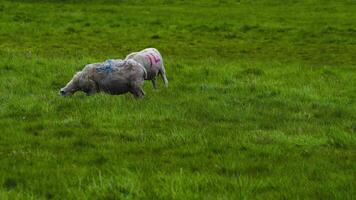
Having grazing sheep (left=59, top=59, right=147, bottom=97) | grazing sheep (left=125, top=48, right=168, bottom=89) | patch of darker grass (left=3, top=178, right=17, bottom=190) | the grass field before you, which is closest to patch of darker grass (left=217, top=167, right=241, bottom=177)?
the grass field

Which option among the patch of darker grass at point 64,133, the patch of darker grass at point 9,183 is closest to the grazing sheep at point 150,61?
the patch of darker grass at point 64,133

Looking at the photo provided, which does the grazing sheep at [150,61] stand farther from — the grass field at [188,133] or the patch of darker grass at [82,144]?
the patch of darker grass at [82,144]

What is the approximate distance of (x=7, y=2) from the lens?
5441 centimetres

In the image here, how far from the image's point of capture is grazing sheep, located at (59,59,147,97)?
50.9 feet

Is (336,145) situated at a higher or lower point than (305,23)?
higher

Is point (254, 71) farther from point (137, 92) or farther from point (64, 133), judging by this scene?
point (64, 133)

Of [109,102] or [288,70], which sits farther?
[288,70]

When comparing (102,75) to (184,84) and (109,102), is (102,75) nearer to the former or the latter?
(109,102)

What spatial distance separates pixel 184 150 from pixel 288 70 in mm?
13516

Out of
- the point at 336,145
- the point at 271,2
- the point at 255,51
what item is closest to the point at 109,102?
the point at 336,145

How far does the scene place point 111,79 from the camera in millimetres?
15508

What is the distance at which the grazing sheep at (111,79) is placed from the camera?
15.5m

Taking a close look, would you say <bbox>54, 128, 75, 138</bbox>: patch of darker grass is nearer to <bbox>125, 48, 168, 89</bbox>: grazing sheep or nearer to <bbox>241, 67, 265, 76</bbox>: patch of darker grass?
<bbox>125, 48, 168, 89</bbox>: grazing sheep

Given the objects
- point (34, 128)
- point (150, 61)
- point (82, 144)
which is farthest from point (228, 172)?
point (150, 61)
